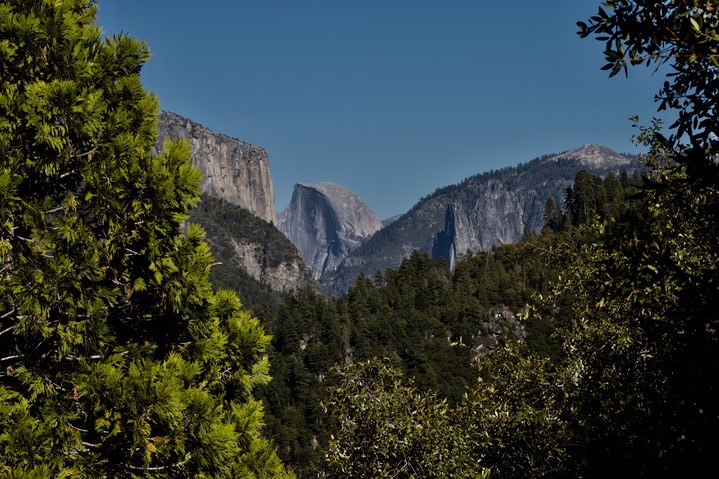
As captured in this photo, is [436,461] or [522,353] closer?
[436,461]

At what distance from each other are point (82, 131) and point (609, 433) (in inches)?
268

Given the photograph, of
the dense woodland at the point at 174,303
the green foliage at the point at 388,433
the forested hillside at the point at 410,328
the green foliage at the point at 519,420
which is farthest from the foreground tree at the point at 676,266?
the forested hillside at the point at 410,328

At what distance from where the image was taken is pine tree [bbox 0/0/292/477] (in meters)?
5.82

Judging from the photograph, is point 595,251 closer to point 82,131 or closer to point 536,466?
point 536,466

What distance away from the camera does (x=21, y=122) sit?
21.2 feet

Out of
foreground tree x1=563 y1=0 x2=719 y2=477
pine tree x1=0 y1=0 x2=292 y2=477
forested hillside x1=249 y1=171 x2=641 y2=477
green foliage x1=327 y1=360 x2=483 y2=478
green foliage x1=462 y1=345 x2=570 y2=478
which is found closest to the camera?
foreground tree x1=563 y1=0 x2=719 y2=477

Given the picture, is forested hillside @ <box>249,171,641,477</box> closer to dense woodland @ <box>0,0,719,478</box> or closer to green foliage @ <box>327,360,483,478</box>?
green foliage @ <box>327,360,483,478</box>

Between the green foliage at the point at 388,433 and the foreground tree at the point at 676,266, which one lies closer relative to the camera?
the foreground tree at the point at 676,266

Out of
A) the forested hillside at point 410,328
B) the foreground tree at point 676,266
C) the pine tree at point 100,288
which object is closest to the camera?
the foreground tree at point 676,266

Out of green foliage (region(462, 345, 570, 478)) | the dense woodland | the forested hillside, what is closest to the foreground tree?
the dense woodland

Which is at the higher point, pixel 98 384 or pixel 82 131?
pixel 82 131

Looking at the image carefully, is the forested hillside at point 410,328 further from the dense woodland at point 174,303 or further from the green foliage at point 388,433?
the dense woodland at point 174,303

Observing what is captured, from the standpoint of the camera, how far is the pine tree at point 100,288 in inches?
229

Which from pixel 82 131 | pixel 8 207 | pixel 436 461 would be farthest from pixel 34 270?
pixel 436 461
